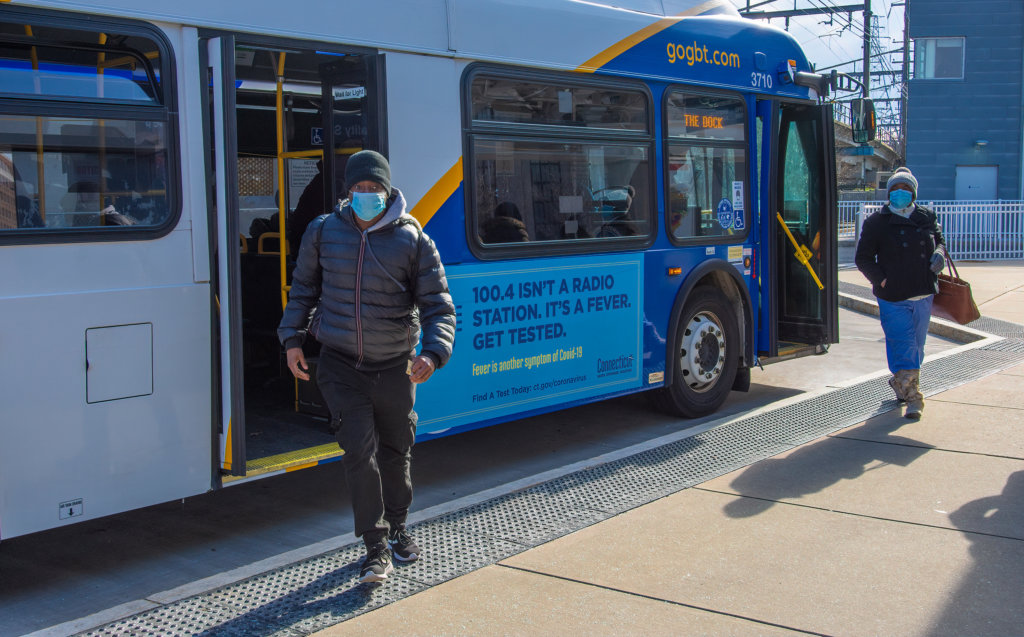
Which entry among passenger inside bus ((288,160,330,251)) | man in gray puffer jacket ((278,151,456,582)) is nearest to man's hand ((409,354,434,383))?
man in gray puffer jacket ((278,151,456,582))

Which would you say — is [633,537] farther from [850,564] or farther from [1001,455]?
[1001,455]

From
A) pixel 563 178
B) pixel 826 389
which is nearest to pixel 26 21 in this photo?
pixel 563 178

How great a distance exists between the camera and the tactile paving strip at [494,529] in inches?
159

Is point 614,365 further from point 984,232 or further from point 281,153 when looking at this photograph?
point 984,232

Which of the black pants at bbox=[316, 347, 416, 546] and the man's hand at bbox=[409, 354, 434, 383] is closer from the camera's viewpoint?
the man's hand at bbox=[409, 354, 434, 383]

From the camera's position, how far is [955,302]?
764 centimetres

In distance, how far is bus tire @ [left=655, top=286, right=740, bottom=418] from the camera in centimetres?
748

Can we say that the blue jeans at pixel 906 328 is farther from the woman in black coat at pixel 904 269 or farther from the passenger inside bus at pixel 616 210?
the passenger inside bus at pixel 616 210

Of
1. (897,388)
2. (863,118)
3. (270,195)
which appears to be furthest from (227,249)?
(863,118)

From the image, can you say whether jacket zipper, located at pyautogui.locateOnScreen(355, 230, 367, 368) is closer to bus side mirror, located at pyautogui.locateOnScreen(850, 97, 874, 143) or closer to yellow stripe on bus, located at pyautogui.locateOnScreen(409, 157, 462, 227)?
yellow stripe on bus, located at pyautogui.locateOnScreen(409, 157, 462, 227)

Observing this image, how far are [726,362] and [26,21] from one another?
5.53 m

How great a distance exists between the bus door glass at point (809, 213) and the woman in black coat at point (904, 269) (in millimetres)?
800

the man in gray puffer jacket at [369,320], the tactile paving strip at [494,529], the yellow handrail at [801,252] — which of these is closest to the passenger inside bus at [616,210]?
the tactile paving strip at [494,529]

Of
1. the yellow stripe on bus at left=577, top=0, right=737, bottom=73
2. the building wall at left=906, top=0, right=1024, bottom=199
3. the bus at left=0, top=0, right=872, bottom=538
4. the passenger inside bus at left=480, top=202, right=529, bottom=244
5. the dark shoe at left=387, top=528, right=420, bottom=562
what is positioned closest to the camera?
the bus at left=0, top=0, right=872, bottom=538
